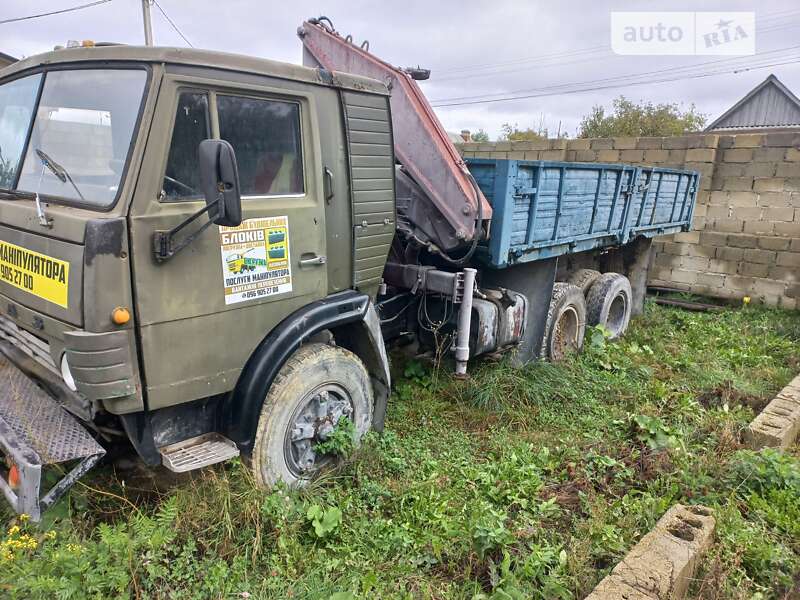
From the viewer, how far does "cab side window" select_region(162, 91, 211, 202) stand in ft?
8.13

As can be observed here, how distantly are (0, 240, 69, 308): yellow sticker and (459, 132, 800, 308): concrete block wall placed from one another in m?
7.50

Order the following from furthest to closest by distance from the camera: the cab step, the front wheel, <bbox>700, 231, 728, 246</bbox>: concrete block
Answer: <bbox>700, 231, 728, 246</bbox>: concrete block
the front wheel
the cab step

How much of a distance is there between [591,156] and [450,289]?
5.86 m

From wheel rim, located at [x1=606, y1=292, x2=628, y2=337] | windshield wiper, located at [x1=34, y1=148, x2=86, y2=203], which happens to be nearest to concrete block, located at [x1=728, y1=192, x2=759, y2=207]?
wheel rim, located at [x1=606, y1=292, x2=628, y2=337]

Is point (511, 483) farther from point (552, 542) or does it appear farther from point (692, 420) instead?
point (692, 420)

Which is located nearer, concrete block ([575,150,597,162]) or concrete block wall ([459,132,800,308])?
concrete block wall ([459,132,800,308])

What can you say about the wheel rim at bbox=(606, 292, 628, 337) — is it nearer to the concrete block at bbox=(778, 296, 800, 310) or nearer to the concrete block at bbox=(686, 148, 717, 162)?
the concrete block at bbox=(778, 296, 800, 310)

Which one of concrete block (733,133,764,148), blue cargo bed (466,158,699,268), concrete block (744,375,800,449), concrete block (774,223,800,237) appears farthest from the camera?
concrete block (733,133,764,148)

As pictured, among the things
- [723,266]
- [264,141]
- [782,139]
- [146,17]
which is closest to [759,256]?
[723,266]

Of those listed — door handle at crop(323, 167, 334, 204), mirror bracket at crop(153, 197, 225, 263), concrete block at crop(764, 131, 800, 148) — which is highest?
concrete block at crop(764, 131, 800, 148)

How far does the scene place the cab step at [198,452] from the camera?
2.62m

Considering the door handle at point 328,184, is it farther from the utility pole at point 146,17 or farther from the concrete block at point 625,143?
the utility pole at point 146,17

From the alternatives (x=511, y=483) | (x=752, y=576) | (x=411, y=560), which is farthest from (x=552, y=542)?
(x=752, y=576)

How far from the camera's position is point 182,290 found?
255cm
